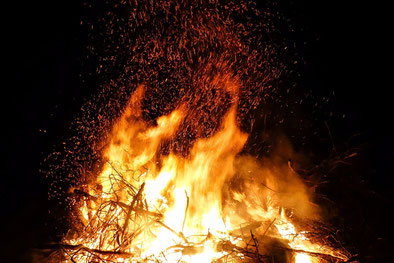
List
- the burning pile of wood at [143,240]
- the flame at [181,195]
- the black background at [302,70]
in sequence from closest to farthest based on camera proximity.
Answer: the burning pile of wood at [143,240] < the flame at [181,195] < the black background at [302,70]

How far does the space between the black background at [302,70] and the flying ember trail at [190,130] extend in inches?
26.2

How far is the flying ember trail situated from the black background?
0.67m

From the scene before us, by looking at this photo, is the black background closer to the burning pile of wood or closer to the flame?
the flame

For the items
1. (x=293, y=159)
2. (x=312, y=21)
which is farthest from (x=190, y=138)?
(x=312, y=21)

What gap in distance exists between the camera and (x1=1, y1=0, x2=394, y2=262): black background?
4.35 metres

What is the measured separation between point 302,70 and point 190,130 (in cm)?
303

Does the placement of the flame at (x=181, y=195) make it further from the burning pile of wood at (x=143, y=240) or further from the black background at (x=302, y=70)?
the black background at (x=302, y=70)

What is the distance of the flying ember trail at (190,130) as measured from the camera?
137 inches

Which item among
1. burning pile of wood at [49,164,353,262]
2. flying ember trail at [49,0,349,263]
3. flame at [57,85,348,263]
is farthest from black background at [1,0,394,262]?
burning pile of wood at [49,164,353,262]

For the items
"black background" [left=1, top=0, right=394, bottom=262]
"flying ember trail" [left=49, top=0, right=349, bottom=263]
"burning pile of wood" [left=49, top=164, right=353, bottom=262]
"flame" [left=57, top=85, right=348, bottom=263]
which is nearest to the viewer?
"burning pile of wood" [left=49, top=164, right=353, bottom=262]

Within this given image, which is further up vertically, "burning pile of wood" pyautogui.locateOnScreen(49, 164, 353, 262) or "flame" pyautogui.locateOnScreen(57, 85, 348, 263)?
"flame" pyautogui.locateOnScreen(57, 85, 348, 263)

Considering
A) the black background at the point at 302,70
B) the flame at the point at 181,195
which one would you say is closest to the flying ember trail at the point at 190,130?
the flame at the point at 181,195

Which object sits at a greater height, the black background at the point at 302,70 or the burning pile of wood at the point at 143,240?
the black background at the point at 302,70

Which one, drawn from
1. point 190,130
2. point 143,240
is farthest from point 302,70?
point 143,240
